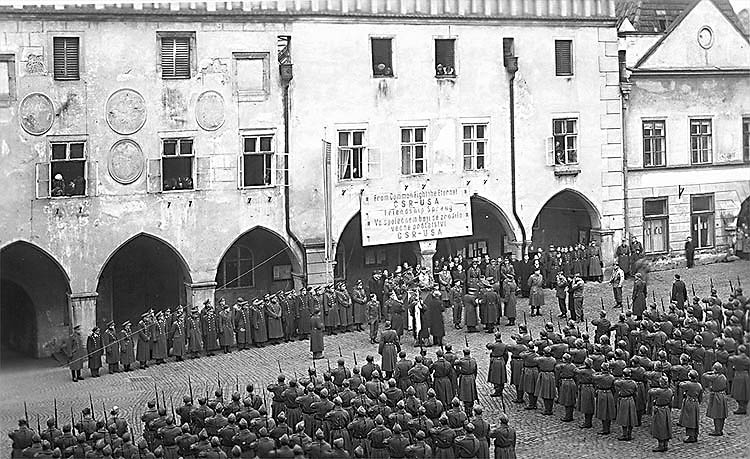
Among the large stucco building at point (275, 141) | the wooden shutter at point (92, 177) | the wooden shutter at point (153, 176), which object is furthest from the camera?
the wooden shutter at point (153, 176)

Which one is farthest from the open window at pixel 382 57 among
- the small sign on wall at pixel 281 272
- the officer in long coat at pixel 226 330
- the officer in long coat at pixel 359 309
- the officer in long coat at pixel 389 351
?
the officer in long coat at pixel 389 351

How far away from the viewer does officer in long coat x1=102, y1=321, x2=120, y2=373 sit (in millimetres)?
26891

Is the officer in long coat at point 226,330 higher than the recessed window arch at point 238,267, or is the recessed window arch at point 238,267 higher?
the recessed window arch at point 238,267

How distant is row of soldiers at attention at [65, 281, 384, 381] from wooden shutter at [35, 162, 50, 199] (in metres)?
3.55

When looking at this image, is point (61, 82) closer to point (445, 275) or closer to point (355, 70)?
point (355, 70)

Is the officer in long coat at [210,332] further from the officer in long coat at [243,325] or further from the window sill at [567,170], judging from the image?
the window sill at [567,170]

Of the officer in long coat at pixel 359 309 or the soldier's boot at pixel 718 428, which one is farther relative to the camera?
the officer in long coat at pixel 359 309

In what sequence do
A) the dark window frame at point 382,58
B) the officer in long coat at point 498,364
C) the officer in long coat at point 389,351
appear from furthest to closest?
the dark window frame at point 382,58
the officer in long coat at point 389,351
the officer in long coat at point 498,364

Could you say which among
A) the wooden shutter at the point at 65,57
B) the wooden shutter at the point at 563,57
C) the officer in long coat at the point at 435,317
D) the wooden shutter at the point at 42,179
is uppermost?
the wooden shutter at the point at 563,57

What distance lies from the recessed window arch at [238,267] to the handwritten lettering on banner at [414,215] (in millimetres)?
3578

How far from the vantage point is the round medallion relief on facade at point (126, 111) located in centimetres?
2903

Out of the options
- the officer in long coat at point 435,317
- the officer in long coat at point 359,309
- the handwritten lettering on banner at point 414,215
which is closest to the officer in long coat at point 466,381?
the officer in long coat at point 435,317

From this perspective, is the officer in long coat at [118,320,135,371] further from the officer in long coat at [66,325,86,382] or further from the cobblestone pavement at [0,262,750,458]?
the officer in long coat at [66,325,86,382]

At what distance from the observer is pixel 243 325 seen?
28094 millimetres
